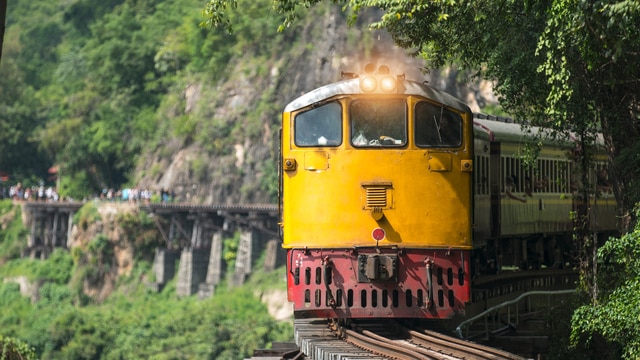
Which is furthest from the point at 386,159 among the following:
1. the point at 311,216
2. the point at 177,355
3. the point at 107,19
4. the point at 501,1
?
the point at 107,19

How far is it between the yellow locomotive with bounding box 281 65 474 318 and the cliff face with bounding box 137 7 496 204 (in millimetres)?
46266

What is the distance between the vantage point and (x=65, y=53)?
100438 mm

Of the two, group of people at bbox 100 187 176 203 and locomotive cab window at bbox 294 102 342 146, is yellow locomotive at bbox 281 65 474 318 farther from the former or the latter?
group of people at bbox 100 187 176 203

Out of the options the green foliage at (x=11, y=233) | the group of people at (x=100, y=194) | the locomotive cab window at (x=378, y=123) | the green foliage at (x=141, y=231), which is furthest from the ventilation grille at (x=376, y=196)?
the green foliage at (x=11, y=233)

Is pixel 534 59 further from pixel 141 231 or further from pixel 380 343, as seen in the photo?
pixel 141 231

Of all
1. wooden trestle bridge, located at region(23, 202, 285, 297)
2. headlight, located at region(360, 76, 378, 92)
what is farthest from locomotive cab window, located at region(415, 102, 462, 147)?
wooden trestle bridge, located at region(23, 202, 285, 297)

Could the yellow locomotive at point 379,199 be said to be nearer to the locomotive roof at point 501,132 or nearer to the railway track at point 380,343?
the railway track at point 380,343

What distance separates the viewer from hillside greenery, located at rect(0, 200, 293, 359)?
5819 cm

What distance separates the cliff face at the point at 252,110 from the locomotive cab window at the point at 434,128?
46.3 m

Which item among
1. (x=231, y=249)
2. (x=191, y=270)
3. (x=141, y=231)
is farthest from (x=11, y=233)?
(x=231, y=249)

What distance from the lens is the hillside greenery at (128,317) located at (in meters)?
58.2

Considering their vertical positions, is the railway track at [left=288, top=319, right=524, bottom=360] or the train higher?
the train

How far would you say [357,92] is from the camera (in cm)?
1850

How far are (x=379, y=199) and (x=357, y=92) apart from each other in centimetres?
136
